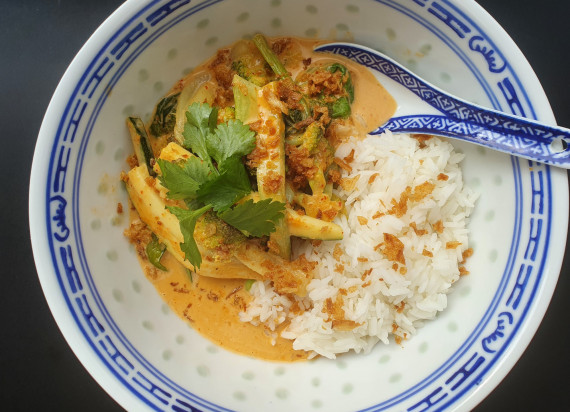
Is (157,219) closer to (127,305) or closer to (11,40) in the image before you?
(127,305)

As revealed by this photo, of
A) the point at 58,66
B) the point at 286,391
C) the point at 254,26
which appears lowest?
the point at 286,391

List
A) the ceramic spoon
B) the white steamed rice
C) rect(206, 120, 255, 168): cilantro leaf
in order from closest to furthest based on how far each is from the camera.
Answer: the ceramic spoon
rect(206, 120, 255, 168): cilantro leaf
the white steamed rice

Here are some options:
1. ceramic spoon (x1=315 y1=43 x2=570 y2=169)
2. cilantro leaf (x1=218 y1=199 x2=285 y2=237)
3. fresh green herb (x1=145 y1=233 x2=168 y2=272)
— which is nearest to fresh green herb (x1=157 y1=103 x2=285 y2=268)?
cilantro leaf (x1=218 y1=199 x2=285 y2=237)

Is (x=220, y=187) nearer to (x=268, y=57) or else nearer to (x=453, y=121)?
(x=268, y=57)

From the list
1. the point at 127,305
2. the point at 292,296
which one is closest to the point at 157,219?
the point at 127,305

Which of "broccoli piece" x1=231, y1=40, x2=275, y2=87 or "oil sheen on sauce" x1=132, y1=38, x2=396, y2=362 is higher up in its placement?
"broccoli piece" x1=231, y1=40, x2=275, y2=87

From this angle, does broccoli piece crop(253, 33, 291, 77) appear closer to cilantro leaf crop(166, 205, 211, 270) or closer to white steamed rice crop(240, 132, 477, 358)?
white steamed rice crop(240, 132, 477, 358)
